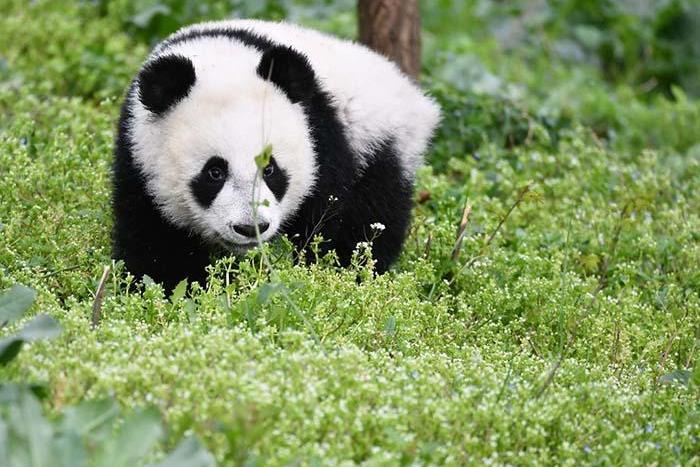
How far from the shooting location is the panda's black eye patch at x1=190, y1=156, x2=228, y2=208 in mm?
4387

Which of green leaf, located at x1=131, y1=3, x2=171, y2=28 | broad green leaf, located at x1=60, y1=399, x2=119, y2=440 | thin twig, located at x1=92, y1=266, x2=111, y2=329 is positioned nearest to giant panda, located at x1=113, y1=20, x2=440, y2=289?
thin twig, located at x1=92, y1=266, x2=111, y2=329

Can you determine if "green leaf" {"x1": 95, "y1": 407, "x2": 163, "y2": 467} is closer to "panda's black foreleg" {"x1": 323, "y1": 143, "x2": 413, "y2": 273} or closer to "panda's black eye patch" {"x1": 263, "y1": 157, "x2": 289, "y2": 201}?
"panda's black eye patch" {"x1": 263, "y1": 157, "x2": 289, "y2": 201}

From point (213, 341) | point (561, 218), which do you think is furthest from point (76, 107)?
point (213, 341)

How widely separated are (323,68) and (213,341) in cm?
179

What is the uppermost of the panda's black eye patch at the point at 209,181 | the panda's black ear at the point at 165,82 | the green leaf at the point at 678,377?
the panda's black ear at the point at 165,82

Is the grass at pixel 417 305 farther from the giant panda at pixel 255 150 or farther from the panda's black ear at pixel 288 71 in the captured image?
the panda's black ear at pixel 288 71

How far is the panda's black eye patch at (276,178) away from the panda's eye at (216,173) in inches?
7.1

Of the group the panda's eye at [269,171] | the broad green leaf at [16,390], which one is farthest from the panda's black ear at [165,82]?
the broad green leaf at [16,390]

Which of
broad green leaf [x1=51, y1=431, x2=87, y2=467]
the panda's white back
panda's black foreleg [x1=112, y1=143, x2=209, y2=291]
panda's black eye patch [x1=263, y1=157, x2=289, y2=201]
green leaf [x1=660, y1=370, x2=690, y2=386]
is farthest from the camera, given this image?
the panda's white back

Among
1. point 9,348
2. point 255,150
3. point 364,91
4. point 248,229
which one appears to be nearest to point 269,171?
point 255,150

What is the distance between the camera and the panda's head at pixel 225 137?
4355 mm

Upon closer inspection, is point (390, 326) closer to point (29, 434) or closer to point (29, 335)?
point (29, 335)

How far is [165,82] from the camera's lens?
446 cm

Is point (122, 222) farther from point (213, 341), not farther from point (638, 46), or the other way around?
point (638, 46)
